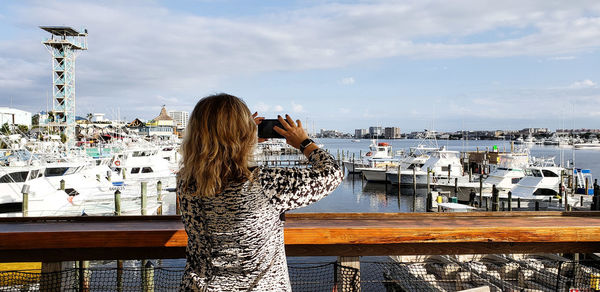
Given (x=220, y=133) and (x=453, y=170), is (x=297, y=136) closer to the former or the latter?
(x=220, y=133)

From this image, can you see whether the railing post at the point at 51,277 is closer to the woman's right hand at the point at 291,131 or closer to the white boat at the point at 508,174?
the woman's right hand at the point at 291,131

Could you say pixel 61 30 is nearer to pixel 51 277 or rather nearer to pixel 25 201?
pixel 25 201

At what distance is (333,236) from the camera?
2.32 meters

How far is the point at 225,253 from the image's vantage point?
151 centimetres

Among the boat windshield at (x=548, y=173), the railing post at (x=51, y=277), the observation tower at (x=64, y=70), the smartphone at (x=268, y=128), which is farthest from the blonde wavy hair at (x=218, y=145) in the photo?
the observation tower at (x=64, y=70)

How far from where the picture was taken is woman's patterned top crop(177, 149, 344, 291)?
148 cm

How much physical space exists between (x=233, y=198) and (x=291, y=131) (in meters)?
0.40

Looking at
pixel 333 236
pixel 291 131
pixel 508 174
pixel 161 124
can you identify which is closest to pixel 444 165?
pixel 508 174

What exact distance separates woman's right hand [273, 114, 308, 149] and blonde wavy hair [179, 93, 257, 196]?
216 mm

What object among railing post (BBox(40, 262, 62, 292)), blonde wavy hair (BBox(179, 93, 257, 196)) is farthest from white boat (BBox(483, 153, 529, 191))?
blonde wavy hair (BBox(179, 93, 257, 196))

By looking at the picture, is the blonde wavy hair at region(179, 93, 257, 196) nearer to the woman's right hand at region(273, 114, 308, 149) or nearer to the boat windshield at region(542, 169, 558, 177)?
the woman's right hand at region(273, 114, 308, 149)

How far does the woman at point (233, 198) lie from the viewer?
4.73 feet

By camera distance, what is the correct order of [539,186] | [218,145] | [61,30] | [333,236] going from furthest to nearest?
[61,30]
[539,186]
[333,236]
[218,145]

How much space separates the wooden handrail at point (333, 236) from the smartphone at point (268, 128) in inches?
30.5
